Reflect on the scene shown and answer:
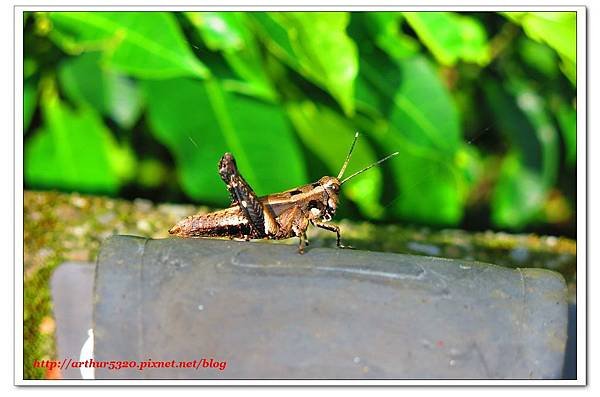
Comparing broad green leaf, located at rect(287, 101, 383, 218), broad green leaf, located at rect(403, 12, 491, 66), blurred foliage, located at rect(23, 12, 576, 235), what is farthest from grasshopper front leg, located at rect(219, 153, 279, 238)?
broad green leaf, located at rect(403, 12, 491, 66)

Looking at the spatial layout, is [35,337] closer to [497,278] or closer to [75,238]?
[75,238]

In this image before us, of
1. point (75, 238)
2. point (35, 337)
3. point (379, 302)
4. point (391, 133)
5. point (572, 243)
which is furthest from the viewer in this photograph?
point (572, 243)

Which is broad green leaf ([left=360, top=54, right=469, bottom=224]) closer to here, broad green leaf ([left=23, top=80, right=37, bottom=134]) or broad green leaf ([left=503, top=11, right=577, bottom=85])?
broad green leaf ([left=503, top=11, right=577, bottom=85])

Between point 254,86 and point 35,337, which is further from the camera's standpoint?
point 254,86

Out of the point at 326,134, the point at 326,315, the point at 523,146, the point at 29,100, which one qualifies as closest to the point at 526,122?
the point at 523,146

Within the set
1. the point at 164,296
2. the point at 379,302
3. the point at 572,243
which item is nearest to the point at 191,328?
the point at 164,296

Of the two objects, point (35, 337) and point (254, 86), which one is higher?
point (254, 86)

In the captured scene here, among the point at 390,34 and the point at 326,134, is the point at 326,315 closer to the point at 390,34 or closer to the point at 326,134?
the point at 326,134
